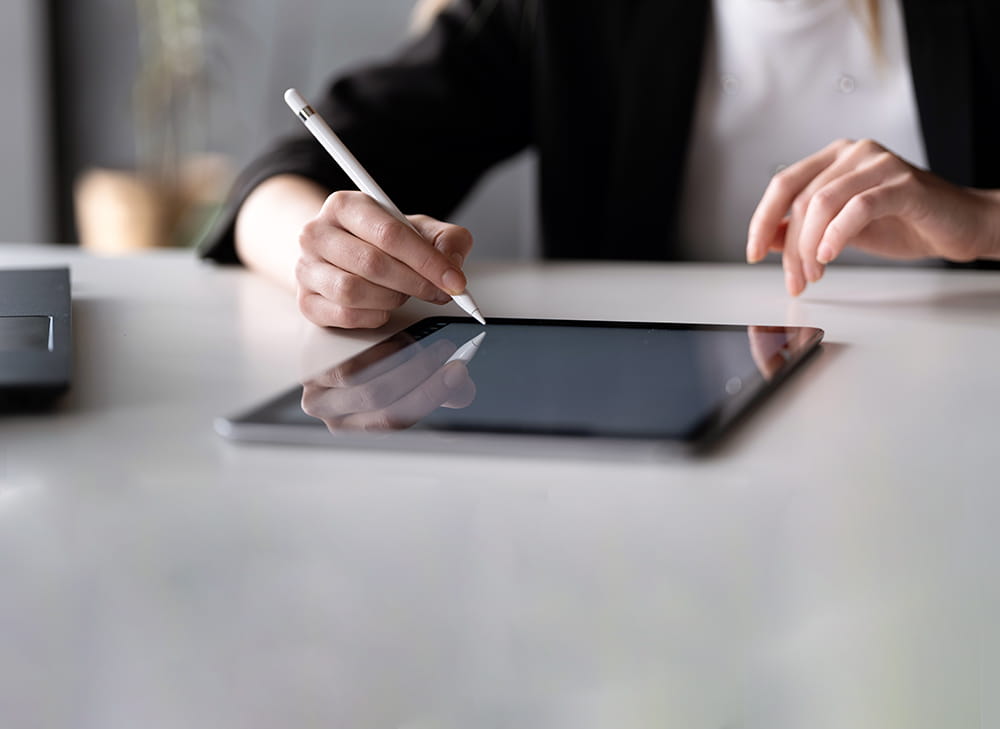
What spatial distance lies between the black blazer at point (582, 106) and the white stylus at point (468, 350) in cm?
47

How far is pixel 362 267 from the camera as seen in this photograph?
63 cm

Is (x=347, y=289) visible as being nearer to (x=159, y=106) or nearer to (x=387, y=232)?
A: (x=387, y=232)

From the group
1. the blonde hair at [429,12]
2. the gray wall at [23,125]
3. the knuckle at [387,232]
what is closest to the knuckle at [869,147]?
the knuckle at [387,232]

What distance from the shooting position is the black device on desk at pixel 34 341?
419 millimetres

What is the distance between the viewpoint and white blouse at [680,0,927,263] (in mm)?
1146

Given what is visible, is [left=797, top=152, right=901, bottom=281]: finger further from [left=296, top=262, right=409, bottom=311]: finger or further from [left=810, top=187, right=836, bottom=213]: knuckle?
[left=296, top=262, right=409, bottom=311]: finger

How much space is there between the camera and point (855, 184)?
0.71 metres

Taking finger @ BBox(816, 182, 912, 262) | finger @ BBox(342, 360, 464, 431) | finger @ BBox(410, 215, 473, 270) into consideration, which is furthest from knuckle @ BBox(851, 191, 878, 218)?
finger @ BBox(342, 360, 464, 431)

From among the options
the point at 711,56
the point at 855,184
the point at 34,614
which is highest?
the point at 711,56

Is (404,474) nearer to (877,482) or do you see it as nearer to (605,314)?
(877,482)

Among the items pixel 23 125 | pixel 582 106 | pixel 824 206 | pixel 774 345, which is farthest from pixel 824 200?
pixel 23 125

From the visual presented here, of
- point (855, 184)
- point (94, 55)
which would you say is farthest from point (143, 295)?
point (94, 55)

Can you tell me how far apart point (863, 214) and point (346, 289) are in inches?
12.4

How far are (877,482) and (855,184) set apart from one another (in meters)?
0.39
